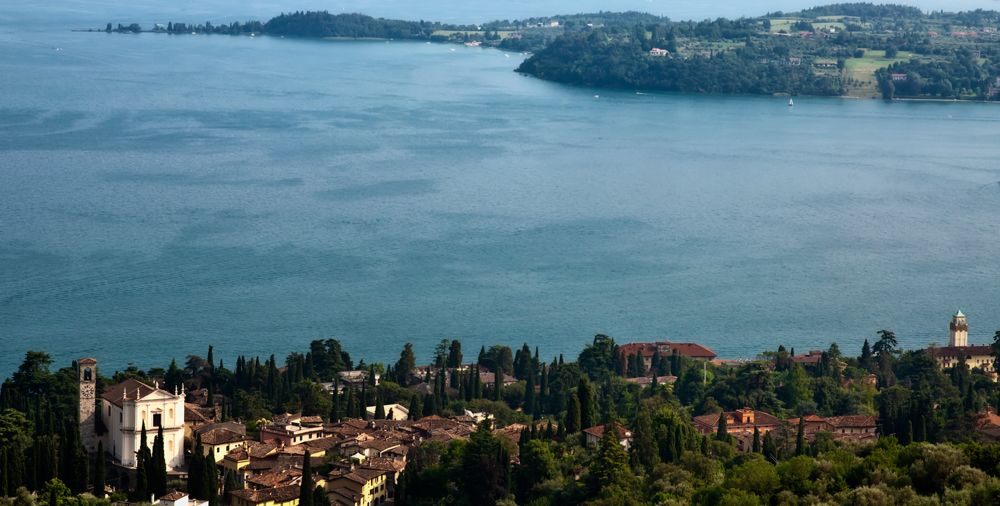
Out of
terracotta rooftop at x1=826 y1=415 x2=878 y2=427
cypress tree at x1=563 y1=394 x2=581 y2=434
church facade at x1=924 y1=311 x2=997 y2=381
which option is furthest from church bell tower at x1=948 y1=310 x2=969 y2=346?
cypress tree at x1=563 y1=394 x2=581 y2=434

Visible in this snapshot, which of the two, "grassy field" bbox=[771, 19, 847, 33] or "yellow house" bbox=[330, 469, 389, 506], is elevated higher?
"grassy field" bbox=[771, 19, 847, 33]

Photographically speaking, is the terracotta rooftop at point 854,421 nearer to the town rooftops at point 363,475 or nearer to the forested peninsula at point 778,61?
the town rooftops at point 363,475

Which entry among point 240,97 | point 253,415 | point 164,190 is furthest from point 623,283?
point 240,97

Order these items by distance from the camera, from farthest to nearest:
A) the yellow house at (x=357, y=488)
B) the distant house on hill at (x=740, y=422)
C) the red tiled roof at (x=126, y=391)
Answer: the distant house on hill at (x=740, y=422)
the red tiled roof at (x=126, y=391)
the yellow house at (x=357, y=488)

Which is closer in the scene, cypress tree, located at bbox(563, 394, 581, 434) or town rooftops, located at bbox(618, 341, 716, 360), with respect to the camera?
cypress tree, located at bbox(563, 394, 581, 434)

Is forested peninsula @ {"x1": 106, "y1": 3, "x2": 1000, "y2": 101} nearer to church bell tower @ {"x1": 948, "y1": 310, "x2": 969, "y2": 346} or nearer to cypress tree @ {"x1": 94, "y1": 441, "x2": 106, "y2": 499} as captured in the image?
church bell tower @ {"x1": 948, "y1": 310, "x2": 969, "y2": 346}

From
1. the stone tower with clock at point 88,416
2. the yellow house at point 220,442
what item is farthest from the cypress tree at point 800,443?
the stone tower with clock at point 88,416

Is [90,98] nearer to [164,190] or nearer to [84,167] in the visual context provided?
[84,167]
